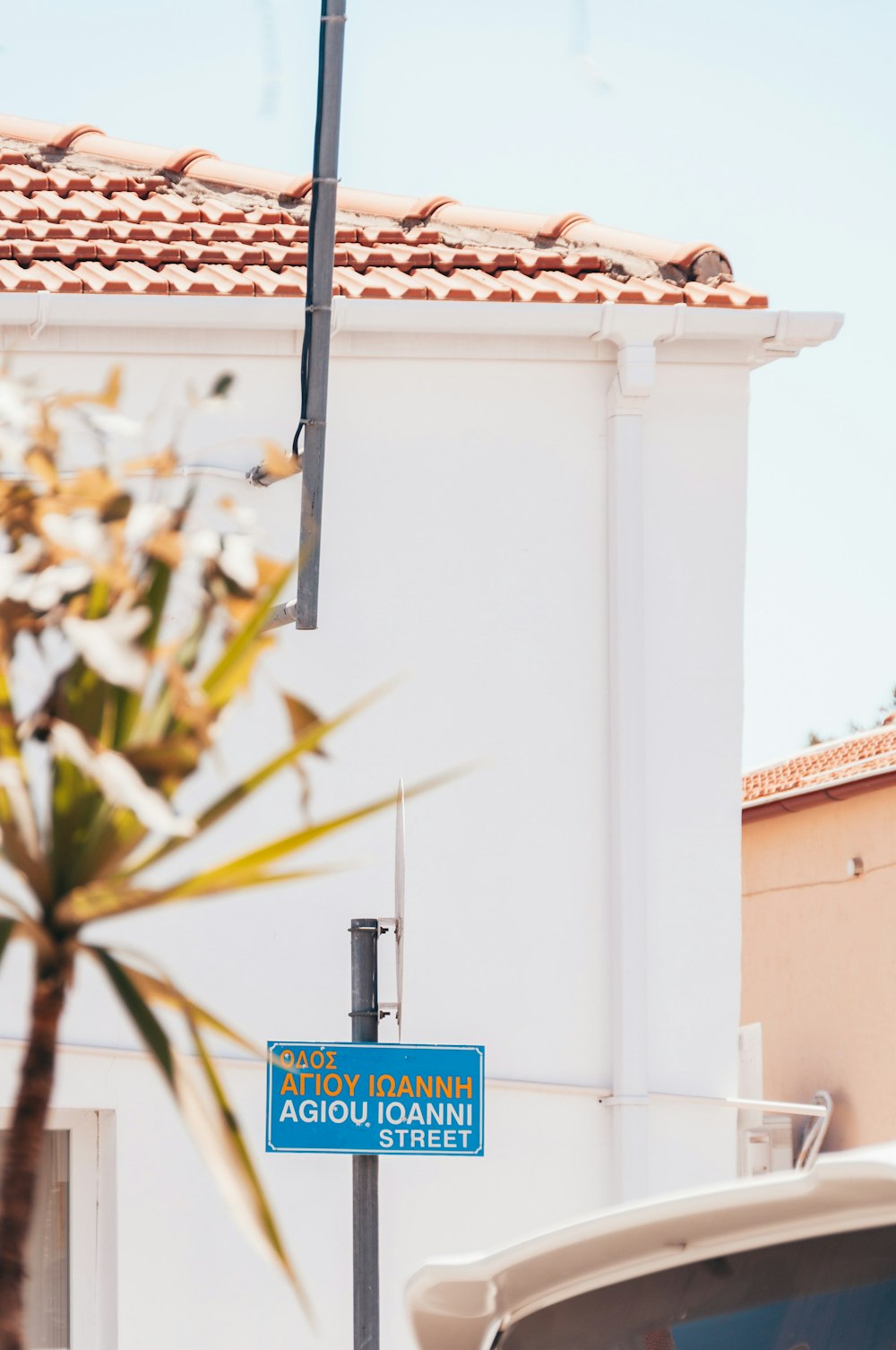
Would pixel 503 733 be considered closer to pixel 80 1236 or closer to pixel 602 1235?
pixel 80 1236

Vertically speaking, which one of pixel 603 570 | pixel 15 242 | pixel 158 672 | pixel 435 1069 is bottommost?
pixel 435 1069

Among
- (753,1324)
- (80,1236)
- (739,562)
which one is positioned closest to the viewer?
(753,1324)

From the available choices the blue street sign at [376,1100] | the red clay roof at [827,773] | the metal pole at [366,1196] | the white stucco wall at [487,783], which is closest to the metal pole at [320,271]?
the metal pole at [366,1196]

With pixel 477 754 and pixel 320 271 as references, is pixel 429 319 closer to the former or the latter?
pixel 477 754

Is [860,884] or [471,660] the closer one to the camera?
[471,660]

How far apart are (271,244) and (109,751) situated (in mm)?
7921

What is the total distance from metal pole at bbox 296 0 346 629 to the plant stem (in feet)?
6.57

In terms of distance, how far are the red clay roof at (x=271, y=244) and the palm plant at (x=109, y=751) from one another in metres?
6.72

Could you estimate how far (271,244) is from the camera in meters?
8.57

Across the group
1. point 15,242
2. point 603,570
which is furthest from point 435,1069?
point 15,242

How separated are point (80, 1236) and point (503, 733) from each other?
107 inches

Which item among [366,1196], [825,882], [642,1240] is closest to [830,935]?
[825,882]

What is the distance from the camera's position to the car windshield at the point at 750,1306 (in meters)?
1.95

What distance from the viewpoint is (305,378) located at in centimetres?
574
